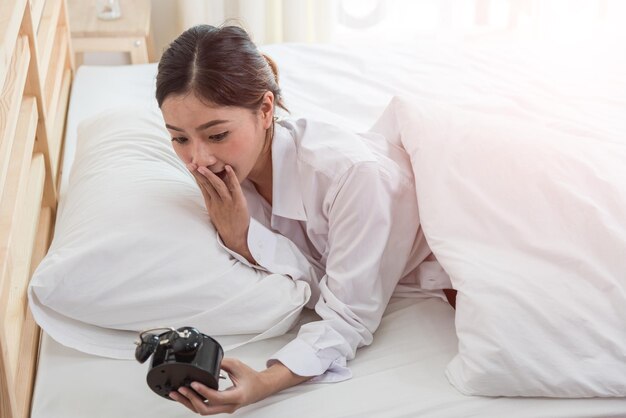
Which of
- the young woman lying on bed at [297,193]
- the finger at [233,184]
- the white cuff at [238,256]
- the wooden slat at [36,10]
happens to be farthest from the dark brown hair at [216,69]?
the wooden slat at [36,10]

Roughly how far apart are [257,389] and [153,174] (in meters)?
0.47

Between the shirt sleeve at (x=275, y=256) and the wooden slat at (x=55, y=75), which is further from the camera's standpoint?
the wooden slat at (x=55, y=75)

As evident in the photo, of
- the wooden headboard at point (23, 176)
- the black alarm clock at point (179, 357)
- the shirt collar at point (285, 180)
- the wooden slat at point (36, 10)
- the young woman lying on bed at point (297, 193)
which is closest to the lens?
the black alarm clock at point (179, 357)

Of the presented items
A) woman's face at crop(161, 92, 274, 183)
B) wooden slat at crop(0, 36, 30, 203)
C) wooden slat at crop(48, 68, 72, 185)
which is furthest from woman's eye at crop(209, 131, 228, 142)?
wooden slat at crop(48, 68, 72, 185)

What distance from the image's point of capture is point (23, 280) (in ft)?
4.46

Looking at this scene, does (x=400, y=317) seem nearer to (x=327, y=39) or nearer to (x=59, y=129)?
(x=59, y=129)

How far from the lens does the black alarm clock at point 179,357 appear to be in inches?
41.8

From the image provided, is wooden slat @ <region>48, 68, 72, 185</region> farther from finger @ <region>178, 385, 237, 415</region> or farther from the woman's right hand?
finger @ <region>178, 385, 237, 415</region>

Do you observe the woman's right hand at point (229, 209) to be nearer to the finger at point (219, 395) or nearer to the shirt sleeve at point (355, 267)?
the shirt sleeve at point (355, 267)

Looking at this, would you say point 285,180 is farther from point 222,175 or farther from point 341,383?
point 341,383

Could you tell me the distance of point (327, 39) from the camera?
2.96m

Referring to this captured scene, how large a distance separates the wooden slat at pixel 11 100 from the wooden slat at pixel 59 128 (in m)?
0.27

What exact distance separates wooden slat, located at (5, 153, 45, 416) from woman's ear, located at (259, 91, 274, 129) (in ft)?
1.33

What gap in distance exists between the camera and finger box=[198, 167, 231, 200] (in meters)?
1.30
